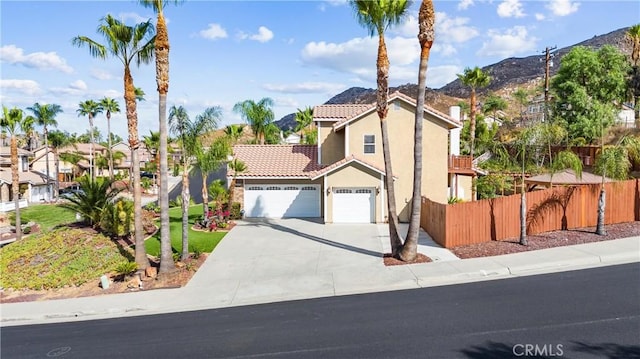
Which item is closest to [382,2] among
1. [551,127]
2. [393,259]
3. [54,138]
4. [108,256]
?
[551,127]

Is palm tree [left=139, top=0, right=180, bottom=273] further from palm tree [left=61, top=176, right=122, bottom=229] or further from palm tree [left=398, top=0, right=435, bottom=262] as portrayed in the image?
palm tree [left=398, top=0, right=435, bottom=262]

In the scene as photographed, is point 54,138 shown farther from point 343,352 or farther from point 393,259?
point 343,352

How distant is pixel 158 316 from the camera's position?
1148 centimetres

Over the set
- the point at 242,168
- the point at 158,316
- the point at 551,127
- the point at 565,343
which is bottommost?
the point at 158,316

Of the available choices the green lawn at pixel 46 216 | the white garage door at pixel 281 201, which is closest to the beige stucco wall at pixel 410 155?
the white garage door at pixel 281 201

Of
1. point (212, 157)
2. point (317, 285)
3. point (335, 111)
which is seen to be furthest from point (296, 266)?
point (335, 111)

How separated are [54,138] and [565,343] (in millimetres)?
71940

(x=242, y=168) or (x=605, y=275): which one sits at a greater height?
(x=242, y=168)

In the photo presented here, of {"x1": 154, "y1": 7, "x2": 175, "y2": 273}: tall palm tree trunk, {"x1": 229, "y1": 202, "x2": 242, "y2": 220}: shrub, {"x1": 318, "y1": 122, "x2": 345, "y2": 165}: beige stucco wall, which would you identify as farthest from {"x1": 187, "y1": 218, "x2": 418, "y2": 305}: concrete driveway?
{"x1": 318, "y1": 122, "x2": 345, "y2": 165}: beige stucco wall

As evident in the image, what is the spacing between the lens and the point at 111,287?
14.6 m

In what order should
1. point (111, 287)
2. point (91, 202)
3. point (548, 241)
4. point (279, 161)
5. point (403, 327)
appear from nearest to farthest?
1. point (403, 327)
2. point (111, 287)
3. point (548, 241)
4. point (91, 202)
5. point (279, 161)

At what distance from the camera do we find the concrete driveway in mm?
12703

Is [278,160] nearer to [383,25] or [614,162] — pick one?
[383,25]

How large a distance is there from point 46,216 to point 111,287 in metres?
29.3
